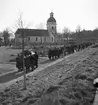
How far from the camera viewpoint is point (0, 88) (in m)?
10.1

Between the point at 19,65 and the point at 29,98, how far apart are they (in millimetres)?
8291

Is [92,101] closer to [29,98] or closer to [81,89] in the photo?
[81,89]

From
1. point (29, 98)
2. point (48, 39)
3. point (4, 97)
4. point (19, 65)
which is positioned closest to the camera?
point (29, 98)

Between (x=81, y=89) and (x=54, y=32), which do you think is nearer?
(x=81, y=89)

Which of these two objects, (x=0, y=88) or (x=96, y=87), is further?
(x=0, y=88)

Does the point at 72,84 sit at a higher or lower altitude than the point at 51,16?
lower

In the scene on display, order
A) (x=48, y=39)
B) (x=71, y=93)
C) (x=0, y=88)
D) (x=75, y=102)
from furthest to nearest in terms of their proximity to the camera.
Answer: (x=48, y=39), (x=0, y=88), (x=71, y=93), (x=75, y=102)

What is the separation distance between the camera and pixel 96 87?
8.26 metres

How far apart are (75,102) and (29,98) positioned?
6.96 feet

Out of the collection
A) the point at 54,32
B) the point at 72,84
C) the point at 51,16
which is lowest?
the point at 72,84

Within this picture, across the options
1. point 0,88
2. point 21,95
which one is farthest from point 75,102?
point 0,88

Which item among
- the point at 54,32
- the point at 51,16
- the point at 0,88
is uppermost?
the point at 51,16

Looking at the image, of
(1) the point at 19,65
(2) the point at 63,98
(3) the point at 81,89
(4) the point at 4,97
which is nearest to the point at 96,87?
(3) the point at 81,89

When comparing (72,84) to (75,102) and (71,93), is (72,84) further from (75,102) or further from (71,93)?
(75,102)
